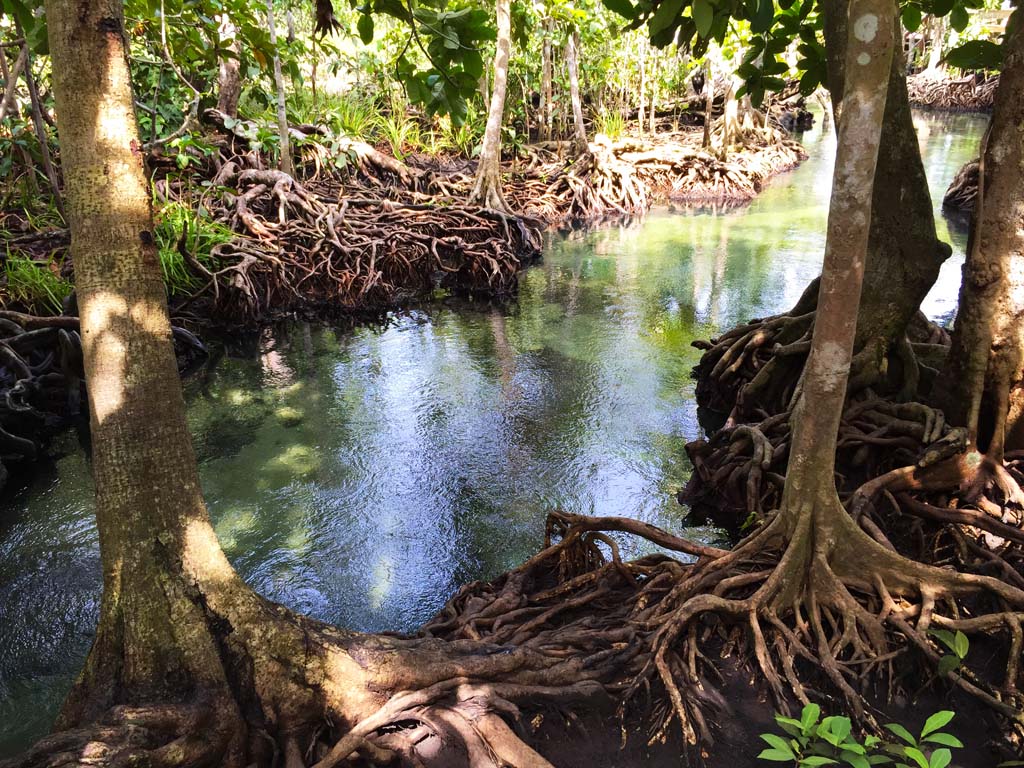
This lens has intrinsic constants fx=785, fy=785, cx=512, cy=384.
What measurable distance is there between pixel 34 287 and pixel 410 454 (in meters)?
4.24

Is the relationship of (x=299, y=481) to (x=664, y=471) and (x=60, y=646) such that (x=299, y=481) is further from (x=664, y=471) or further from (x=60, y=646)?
(x=664, y=471)

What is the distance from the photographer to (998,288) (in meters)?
3.73

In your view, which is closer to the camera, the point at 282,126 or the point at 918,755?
the point at 918,755

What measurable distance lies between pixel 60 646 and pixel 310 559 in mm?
1324

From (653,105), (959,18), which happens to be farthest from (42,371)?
(653,105)

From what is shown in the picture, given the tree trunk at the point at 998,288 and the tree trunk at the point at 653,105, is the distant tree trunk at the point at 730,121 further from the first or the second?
the tree trunk at the point at 998,288

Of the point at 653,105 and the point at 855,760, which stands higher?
the point at 653,105

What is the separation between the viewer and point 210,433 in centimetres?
646

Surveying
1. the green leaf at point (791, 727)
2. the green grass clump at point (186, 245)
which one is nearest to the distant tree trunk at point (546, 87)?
the green grass clump at point (186, 245)

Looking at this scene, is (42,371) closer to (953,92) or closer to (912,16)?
(912,16)

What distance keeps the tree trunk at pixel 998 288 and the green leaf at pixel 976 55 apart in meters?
0.25

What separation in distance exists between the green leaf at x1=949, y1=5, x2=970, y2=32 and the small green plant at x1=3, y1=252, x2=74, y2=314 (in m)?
7.28

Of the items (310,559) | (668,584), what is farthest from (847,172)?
(310,559)

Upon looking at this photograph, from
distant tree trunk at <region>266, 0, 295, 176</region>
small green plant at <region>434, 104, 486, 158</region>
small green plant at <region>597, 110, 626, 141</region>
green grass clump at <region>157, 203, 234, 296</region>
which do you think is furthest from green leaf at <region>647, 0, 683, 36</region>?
small green plant at <region>597, 110, 626, 141</region>
